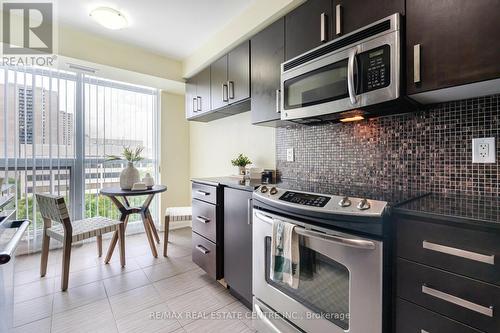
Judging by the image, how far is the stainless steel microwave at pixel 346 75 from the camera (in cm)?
114

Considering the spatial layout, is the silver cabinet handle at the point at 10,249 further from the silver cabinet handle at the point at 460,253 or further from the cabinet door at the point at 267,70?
the cabinet door at the point at 267,70

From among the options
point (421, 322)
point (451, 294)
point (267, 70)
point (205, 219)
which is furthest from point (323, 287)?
point (267, 70)

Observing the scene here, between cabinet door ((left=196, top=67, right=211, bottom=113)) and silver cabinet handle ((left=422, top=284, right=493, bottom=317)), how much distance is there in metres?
2.45

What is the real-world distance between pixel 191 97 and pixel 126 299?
2.37m

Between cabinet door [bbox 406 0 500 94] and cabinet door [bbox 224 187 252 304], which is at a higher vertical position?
cabinet door [bbox 406 0 500 94]

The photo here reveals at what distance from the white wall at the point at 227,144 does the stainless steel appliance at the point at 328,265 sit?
1.01 m

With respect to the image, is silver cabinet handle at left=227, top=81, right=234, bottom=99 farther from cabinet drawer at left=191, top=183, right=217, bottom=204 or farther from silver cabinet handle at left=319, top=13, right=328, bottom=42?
silver cabinet handle at left=319, top=13, right=328, bottom=42

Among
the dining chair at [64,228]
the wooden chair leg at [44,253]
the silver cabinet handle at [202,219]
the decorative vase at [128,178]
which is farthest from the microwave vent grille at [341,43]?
the wooden chair leg at [44,253]

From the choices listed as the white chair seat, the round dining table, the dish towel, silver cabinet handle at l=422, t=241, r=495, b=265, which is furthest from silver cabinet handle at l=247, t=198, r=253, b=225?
the white chair seat

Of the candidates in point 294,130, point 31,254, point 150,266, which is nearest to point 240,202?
point 294,130

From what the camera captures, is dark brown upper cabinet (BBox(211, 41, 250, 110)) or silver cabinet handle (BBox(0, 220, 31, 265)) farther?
dark brown upper cabinet (BBox(211, 41, 250, 110))

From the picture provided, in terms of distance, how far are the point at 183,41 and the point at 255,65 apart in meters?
1.24

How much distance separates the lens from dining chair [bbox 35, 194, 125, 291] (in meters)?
2.02

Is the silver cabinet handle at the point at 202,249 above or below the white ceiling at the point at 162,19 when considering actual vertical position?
below
